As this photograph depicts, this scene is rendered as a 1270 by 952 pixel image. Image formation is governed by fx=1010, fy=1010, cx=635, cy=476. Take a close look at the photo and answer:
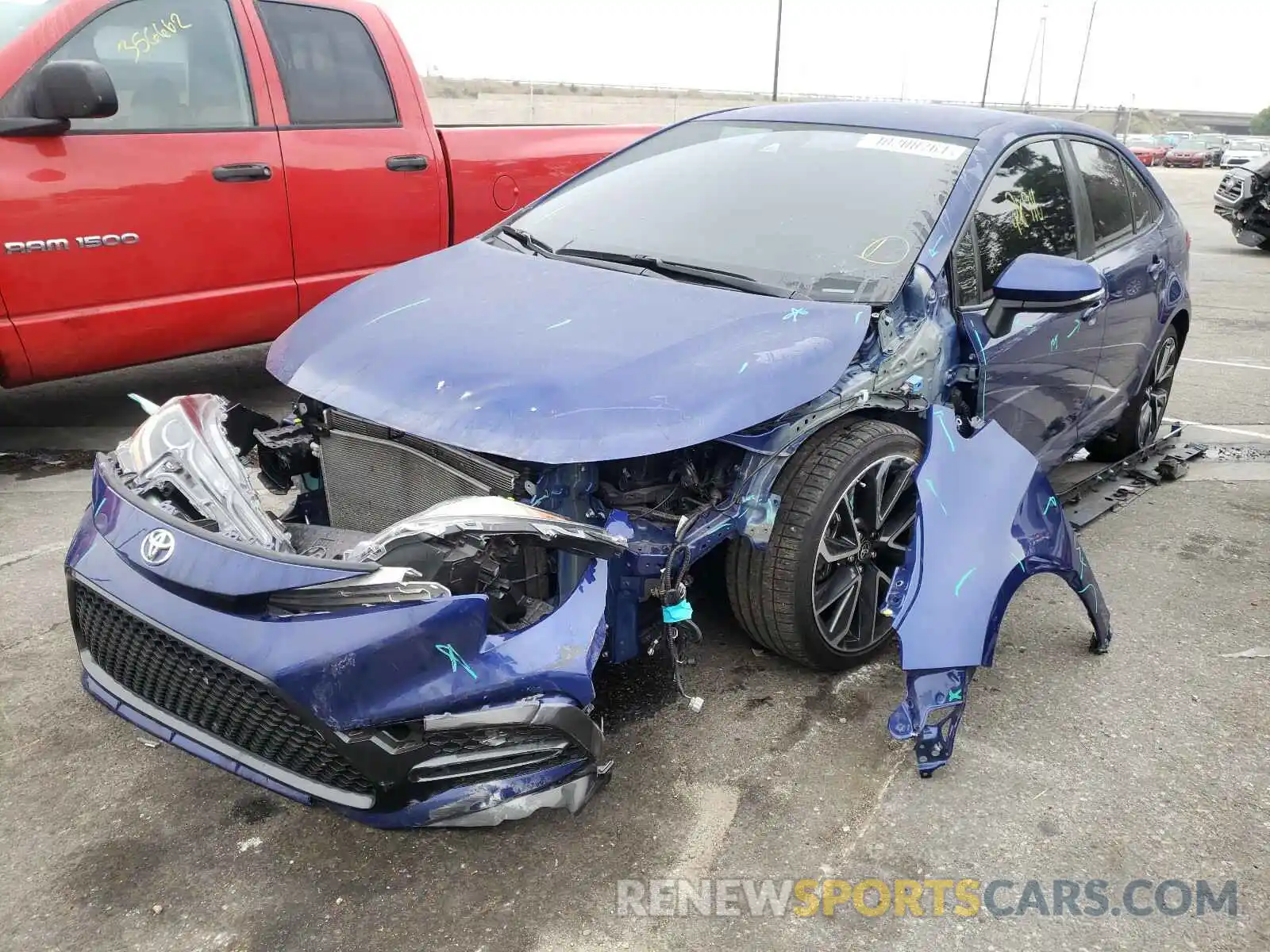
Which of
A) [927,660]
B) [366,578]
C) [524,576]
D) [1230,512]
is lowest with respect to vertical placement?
[1230,512]

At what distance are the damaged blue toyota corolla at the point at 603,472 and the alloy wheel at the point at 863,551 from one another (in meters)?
0.01

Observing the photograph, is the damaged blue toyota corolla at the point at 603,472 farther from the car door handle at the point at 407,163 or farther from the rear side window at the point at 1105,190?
the car door handle at the point at 407,163

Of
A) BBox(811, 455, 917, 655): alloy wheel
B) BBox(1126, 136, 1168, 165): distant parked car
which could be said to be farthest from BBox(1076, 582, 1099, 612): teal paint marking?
BBox(1126, 136, 1168, 165): distant parked car

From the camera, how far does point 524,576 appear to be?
2.34 meters

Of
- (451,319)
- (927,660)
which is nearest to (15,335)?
(451,319)

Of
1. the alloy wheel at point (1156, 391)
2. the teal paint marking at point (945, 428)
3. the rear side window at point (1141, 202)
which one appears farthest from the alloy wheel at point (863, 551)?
the alloy wheel at point (1156, 391)

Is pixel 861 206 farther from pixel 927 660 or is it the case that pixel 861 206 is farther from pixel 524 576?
pixel 524 576

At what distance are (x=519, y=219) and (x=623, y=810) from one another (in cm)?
227

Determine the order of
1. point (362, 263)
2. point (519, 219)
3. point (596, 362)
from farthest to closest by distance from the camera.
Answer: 1. point (362, 263)
2. point (519, 219)
3. point (596, 362)

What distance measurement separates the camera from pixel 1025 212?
11.6 feet

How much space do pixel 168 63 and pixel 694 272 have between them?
10.1 ft

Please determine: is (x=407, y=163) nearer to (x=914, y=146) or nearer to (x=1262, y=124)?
(x=914, y=146)

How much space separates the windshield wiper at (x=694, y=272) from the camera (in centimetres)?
296

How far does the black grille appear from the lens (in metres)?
2.04
